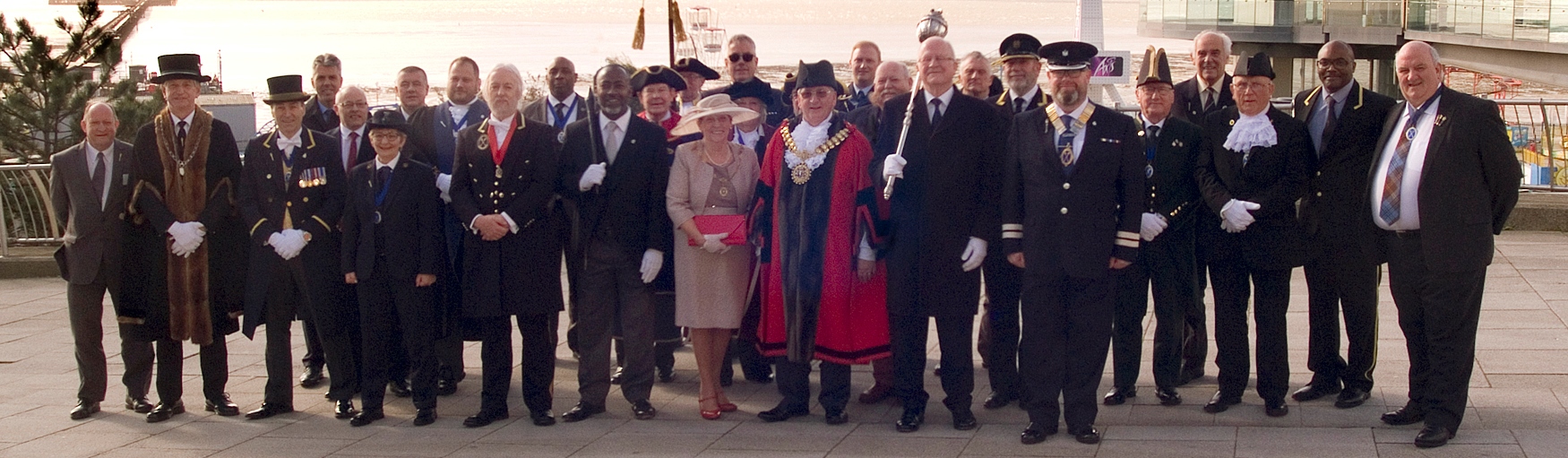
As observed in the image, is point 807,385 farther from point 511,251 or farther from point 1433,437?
point 1433,437

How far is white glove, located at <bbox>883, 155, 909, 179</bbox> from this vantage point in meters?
6.17

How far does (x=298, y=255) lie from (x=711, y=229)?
6.13ft

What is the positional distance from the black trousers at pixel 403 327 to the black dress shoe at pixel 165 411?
0.97m

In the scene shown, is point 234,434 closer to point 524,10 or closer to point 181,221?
point 181,221

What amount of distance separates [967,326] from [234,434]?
10.4ft

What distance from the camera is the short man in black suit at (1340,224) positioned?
20.8 ft

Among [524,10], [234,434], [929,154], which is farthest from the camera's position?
[524,10]

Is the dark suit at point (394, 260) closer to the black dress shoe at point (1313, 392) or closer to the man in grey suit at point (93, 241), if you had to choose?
the man in grey suit at point (93, 241)

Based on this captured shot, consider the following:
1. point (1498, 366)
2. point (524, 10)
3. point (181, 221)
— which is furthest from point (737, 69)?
point (524, 10)

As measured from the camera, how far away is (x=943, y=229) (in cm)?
623

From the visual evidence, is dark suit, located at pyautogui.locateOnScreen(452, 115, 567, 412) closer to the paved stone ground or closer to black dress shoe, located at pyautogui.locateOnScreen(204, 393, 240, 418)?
the paved stone ground

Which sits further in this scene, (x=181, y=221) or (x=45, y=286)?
(x=45, y=286)

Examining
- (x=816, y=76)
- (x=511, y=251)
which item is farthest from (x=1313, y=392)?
(x=511, y=251)

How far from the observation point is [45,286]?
11273mm
